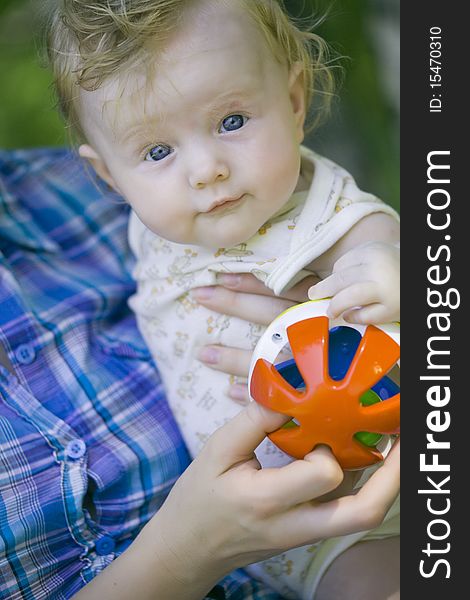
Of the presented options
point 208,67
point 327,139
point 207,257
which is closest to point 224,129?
point 208,67

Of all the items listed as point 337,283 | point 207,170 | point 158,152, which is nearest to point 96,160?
point 158,152

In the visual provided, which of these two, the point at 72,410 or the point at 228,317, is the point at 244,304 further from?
the point at 72,410

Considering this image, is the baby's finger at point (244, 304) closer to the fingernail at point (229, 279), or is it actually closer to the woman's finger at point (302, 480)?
the fingernail at point (229, 279)

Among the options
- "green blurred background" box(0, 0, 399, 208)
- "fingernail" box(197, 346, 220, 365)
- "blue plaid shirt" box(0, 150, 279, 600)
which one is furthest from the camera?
"green blurred background" box(0, 0, 399, 208)

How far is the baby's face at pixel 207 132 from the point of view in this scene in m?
1.24

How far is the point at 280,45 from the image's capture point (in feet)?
4.43

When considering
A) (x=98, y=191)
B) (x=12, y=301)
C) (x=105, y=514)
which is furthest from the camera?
(x=98, y=191)

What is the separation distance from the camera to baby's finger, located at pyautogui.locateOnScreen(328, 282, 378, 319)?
1112 mm

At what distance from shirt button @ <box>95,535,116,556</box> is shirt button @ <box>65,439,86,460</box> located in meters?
0.15

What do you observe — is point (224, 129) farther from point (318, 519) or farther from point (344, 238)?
point (318, 519)

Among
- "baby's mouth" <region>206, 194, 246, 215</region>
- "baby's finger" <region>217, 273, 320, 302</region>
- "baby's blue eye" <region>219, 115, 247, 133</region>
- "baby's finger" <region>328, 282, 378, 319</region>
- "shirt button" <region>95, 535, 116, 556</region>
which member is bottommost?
"shirt button" <region>95, 535, 116, 556</region>

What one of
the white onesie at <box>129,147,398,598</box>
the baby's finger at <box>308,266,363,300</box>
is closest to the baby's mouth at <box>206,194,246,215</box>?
the white onesie at <box>129,147,398,598</box>

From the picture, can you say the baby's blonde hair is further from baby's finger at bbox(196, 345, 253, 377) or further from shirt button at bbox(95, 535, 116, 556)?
shirt button at bbox(95, 535, 116, 556)

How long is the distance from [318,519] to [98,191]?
1.03 metres
